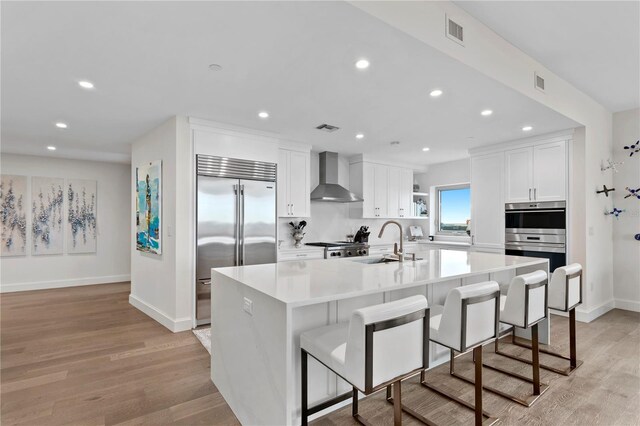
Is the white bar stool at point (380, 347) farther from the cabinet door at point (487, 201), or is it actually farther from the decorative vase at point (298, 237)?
the cabinet door at point (487, 201)

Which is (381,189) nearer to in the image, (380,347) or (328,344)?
(328,344)

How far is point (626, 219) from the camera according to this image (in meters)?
4.55

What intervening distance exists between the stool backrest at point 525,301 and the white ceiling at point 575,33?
6.36 feet

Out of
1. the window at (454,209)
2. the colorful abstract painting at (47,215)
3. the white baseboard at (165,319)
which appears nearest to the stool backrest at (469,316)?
the white baseboard at (165,319)

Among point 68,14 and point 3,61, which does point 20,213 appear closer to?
point 3,61

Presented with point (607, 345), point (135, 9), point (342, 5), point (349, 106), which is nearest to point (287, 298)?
point (342, 5)

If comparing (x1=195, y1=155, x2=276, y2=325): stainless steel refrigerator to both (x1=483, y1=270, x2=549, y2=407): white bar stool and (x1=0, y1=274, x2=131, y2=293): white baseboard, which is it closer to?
(x1=483, y1=270, x2=549, y2=407): white bar stool

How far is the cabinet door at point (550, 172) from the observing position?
14.3 feet

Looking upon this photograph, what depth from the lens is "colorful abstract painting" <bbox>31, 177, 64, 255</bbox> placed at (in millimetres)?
5996

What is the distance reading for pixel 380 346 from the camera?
147 cm

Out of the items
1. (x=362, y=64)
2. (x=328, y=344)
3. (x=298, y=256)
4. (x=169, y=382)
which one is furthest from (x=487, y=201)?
(x=169, y=382)

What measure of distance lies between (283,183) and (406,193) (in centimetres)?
286

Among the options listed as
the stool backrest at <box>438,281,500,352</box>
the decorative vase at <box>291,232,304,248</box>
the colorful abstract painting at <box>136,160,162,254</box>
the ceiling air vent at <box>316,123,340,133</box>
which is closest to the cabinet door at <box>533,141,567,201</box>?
the ceiling air vent at <box>316,123,340,133</box>

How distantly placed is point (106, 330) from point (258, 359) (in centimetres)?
295
